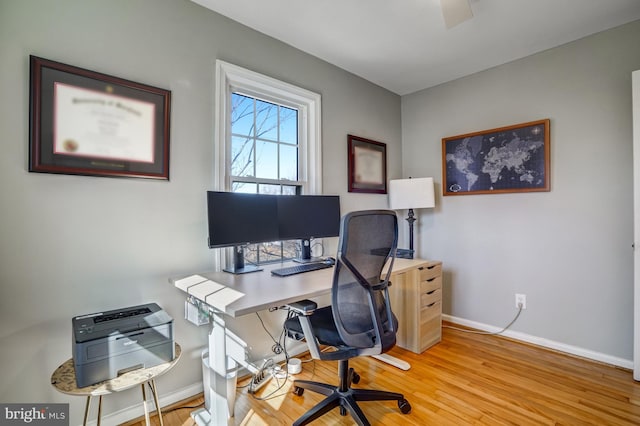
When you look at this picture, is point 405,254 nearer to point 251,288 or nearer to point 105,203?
point 251,288

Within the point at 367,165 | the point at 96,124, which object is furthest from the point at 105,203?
the point at 367,165

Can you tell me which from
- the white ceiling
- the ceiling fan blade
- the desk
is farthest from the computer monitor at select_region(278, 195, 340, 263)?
the ceiling fan blade

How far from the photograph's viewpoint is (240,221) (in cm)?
192

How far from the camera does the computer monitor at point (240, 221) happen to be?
5.91 ft

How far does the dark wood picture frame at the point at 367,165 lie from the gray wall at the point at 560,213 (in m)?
0.71

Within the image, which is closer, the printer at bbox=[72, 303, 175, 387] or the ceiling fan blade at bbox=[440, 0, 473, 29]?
the printer at bbox=[72, 303, 175, 387]

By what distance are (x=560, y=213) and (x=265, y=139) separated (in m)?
2.50

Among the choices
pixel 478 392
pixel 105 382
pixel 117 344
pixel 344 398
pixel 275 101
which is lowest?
pixel 478 392

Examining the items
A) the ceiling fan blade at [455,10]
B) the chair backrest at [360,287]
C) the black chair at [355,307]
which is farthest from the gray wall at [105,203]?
the ceiling fan blade at [455,10]

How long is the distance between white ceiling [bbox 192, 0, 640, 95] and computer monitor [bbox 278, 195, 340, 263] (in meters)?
1.26

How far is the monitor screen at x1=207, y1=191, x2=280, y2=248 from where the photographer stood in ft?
5.90

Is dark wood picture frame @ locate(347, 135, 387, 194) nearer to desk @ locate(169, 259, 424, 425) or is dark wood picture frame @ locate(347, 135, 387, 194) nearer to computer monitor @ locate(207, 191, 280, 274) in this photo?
computer monitor @ locate(207, 191, 280, 274)

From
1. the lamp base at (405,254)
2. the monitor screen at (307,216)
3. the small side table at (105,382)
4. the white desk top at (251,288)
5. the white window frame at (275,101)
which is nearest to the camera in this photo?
the small side table at (105,382)

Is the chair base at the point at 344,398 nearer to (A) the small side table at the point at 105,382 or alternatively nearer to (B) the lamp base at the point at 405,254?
(A) the small side table at the point at 105,382
